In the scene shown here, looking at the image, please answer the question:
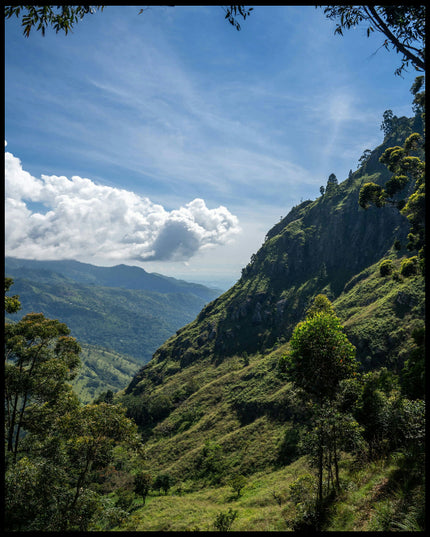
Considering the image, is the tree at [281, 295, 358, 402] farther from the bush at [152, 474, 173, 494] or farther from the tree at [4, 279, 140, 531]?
the bush at [152, 474, 173, 494]

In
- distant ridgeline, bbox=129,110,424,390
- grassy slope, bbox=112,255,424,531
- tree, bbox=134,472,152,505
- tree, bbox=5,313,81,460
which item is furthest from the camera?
distant ridgeline, bbox=129,110,424,390

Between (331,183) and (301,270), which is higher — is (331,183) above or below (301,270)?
above

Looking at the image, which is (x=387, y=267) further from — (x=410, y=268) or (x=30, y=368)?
(x=30, y=368)

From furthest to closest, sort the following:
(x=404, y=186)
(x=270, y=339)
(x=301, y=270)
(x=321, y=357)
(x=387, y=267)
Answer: (x=301, y=270) < (x=270, y=339) < (x=387, y=267) < (x=404, y=186) < (x=321, y=357)

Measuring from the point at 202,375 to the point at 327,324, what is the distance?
119 m

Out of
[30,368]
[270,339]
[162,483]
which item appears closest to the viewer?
[30,368]

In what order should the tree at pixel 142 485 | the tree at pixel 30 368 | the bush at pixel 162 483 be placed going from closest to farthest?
the tree at pixel 30 368
the tree at pixel 142 485
the bush at pixel 162 483

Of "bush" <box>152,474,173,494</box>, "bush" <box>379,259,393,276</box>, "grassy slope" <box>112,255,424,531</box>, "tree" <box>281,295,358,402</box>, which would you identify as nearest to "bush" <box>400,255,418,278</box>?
"grassy slope" <box>112,255,424,531</box>

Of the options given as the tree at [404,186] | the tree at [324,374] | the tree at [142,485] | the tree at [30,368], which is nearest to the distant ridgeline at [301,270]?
the tree at [142,485]

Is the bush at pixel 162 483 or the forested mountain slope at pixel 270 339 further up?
the forested mountain slope at pixel 270 339

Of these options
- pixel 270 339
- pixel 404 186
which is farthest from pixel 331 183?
pixel 404 186

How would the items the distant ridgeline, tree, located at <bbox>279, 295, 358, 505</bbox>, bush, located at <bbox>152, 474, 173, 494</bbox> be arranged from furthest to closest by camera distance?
the distant ridgeline
bush, located at <bbox>152, 474, 173, 494</bbox>
tree, located at <bbox>279, 295, 358, 505</bbox>

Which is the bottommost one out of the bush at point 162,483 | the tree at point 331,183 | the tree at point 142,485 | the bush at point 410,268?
the bush at point 162,483

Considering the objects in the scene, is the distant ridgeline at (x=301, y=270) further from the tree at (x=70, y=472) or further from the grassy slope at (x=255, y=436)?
the tree at (x=70, y=472)
